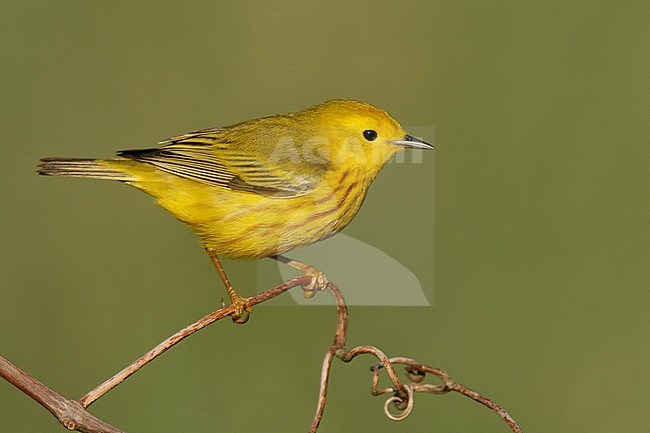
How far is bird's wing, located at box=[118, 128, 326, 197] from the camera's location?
3480mm

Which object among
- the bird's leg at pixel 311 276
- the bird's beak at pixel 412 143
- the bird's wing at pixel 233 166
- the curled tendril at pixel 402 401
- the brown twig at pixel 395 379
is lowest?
the curled tendril at pixel 402 401


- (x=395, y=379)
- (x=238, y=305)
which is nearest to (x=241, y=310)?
(x=238, y=305)

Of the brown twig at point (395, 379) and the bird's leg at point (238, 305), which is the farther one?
the bird's leg at point (238, 305)

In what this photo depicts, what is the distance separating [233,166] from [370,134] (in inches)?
21.7

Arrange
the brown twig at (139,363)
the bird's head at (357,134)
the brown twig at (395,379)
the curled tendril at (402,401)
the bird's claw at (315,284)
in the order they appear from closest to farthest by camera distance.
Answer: the brown twig at (139,363) → the brown twig at (395,379) → the curled tendril at (402,401) → the bird's claw at (315,284) → the bird's head at (357,134)

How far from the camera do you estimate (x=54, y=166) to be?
333cm

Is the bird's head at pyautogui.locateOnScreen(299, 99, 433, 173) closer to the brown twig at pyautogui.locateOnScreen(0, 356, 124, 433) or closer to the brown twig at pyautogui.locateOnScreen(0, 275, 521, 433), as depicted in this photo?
the brown twig at pyautogui.locateOnScreen(0, 275, 521, 433)

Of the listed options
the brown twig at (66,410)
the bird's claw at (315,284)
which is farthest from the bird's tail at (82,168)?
the brown twig at (66,410)

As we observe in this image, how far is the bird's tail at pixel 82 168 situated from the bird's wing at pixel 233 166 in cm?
11

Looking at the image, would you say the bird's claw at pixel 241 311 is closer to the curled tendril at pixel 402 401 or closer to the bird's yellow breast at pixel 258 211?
the bird's yellow breast at pixel 258 211

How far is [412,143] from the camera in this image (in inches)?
134

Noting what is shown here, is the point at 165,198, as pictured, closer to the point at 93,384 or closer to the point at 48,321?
the point at 93,384

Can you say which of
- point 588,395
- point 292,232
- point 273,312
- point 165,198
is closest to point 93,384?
point 273,312

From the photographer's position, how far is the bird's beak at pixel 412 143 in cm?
338
